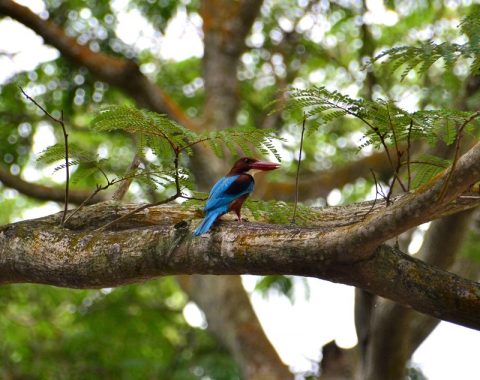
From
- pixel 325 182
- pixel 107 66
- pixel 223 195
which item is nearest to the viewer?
pixel 223 195

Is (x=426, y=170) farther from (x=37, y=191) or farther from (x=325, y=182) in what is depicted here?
(x=37, y=191)

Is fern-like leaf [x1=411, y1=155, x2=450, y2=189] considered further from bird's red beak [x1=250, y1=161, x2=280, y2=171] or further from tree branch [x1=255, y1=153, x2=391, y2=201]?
tree branch [x1=255, y1=153, x2=391, y2=201]

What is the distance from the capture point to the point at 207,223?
12.2 ft

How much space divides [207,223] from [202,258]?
0.76 ft

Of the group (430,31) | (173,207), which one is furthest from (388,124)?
(430,31)

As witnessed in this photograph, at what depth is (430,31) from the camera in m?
11.0

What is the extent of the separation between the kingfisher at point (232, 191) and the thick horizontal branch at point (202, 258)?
0.13 m

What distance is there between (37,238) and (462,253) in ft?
13.0

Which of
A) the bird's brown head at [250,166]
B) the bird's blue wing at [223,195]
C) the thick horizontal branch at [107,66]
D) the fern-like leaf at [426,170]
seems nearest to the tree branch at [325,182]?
the thick horizontal branch at [107,66]

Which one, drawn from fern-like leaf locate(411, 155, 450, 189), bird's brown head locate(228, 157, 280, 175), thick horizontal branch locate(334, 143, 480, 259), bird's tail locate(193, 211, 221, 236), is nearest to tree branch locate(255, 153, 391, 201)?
bird's brown head locate(228, 157, 280, 175)

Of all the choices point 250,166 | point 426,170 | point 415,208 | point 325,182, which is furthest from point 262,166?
point 325,182

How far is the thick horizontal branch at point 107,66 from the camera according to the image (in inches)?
348

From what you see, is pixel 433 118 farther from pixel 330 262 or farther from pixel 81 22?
pixel 81 22

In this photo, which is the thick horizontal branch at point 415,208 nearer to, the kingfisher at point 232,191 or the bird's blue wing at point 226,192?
the kingfisher at point 232,191
